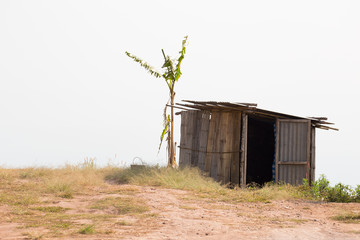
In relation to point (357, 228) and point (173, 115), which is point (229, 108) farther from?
point (357, 228)

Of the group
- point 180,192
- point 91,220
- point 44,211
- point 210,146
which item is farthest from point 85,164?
point 91,220

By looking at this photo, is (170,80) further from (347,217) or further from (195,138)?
(347,217)

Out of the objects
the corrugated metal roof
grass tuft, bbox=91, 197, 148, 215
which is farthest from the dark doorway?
grass tuft, bbox=91, 197, 148, 215

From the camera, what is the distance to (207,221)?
7051 millimetres

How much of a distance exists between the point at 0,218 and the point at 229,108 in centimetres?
772

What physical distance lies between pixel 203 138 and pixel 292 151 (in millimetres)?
3048

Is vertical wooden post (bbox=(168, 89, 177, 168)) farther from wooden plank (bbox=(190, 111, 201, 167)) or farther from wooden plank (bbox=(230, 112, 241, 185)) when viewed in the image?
wooden plank (bbox=(230, 112, 241, 185))

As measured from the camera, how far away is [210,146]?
1354 centimetres

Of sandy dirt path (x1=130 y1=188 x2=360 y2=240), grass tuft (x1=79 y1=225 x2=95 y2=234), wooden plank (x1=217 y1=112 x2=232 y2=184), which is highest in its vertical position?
wooden plank (x1=217 y1=112 x2=232 y2=184)

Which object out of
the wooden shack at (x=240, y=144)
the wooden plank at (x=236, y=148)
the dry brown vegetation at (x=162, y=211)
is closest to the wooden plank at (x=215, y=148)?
the wooden shack at (x=240, y=144)

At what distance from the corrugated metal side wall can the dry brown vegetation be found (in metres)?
0.94

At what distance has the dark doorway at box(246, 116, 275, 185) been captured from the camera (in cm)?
1664

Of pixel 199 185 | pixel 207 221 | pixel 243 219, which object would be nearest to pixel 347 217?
pixel 243 219

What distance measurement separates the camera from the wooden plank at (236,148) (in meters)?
13.4
